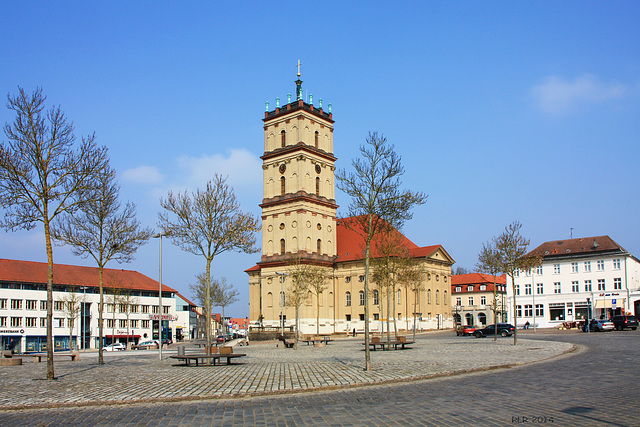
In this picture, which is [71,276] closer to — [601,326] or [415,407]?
[601,326]

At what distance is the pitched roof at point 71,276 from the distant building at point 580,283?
61105 millimetres

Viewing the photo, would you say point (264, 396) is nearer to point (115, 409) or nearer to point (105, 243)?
point (115, 409)

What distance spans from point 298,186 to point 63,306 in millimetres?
40090

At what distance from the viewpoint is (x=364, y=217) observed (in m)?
23.5

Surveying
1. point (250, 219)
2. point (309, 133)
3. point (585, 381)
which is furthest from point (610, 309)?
point (585, 381)

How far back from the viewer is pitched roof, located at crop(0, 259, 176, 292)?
3386 inches

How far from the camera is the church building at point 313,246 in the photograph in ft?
273

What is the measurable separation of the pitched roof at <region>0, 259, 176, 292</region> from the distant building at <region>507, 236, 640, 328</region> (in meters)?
61.1

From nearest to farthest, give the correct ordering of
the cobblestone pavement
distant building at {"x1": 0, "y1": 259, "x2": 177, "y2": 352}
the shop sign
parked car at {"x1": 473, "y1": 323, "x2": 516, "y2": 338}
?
1. the cobblestone pavement
2. parked car at {"x1": 473, "y1": 323, "x2": 516, "y2": 338}
3. the shop sign
4. distant building at {"x1": 0, "y1": 259, "x2": 177, "y2": 352}

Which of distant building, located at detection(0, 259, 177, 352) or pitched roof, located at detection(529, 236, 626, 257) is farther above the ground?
pitched roof, located at detection(529, 236, 626, 257)

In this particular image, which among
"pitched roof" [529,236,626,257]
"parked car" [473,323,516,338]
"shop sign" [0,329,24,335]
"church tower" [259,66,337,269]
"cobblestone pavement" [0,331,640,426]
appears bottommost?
"shop sign" [0,329,24,335]

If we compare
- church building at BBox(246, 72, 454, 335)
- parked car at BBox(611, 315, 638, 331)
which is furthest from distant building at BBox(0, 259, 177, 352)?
parked car at BBox(611, 315, 638, 331)

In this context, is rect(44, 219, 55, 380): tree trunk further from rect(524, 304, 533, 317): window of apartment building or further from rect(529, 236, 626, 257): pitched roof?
rect(524, 304, 533, 317): window of apartment building

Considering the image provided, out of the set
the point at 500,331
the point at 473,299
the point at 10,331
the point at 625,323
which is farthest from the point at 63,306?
the point at 625,323
